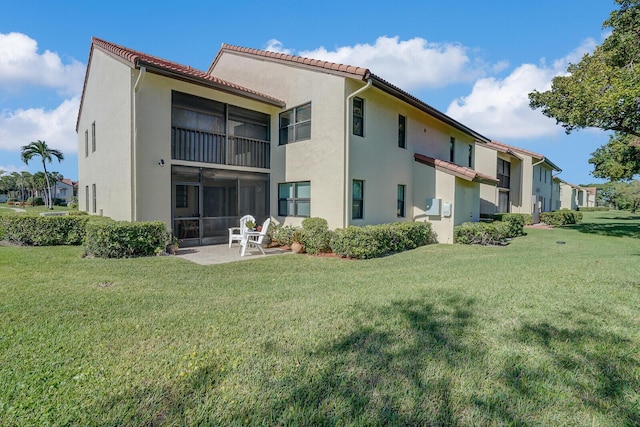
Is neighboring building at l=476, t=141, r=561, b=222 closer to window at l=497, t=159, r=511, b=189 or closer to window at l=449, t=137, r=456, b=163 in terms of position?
window at l=497, t=159, r=511, b=189

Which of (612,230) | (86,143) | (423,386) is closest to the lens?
(423,386)

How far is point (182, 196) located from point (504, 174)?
2439 cm

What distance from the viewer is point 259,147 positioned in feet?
42.1

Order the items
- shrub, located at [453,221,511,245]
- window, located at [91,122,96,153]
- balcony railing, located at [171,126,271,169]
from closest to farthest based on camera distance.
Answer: balcony railing, located at [171,126,271,169], shrub, located at [453,221,511,245], window, located at [91,122,96,153]

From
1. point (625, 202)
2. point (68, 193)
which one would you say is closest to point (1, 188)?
point (68, 193)

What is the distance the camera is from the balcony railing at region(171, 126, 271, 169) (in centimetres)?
1074

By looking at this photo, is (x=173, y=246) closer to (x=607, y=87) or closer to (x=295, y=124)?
(x=295, y=124)

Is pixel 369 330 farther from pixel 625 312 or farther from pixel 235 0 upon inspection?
pixel 235 0

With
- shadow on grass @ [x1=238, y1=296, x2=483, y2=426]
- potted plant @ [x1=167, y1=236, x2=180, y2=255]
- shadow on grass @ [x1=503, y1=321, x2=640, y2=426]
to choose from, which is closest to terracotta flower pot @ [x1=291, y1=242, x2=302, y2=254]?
potted plant @ [x1=167, y1=236, x2=180, y2=255]

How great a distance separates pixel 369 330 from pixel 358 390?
1.23m

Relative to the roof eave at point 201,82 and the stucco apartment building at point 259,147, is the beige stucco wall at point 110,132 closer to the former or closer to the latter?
the stucco apartment building at point 259,147

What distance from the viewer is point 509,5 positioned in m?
10.6

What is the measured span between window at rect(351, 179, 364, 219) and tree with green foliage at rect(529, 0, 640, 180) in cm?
1002

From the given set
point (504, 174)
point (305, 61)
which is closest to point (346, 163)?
point (305, 61)
